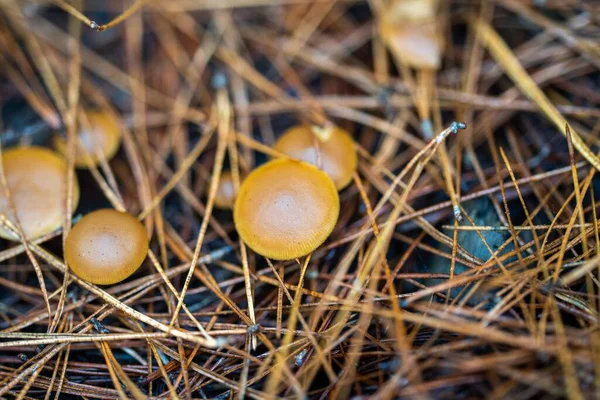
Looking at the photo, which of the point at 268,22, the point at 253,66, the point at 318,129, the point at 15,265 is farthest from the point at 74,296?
the point at 268,22

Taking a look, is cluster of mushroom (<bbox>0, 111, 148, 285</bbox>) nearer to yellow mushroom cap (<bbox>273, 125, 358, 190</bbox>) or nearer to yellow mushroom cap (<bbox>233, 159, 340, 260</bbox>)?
yellow mushroom cap (<bbox>233, 159, 340, 260</bbox>)

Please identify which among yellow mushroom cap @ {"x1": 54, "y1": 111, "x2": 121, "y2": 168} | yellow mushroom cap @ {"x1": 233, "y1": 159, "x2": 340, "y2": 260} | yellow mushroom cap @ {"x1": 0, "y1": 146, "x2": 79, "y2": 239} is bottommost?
yellow mushroom cap @ {"x1": 233, "y1": 159, "x2": 340, "y2": 260}

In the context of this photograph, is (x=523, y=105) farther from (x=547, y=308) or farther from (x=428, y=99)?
(x=547, y=308)

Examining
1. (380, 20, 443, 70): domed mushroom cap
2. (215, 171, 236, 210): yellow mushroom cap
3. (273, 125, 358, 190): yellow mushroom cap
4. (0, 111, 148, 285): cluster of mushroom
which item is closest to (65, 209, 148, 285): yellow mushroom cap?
(0, 111, 148, 285): cluster of mushroom

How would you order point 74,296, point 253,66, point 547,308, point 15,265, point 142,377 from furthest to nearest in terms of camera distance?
point 253,66, point 15,265, point 74,296, point 142,377, point 547,308

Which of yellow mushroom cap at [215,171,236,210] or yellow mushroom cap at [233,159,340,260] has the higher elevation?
yellow mushroom cap at [215,171,236,210]

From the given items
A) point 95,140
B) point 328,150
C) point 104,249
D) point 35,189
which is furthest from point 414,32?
point 35,189

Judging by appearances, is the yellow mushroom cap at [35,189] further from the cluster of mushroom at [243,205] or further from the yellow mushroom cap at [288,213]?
the yellow mushroom cap at [288,213]
